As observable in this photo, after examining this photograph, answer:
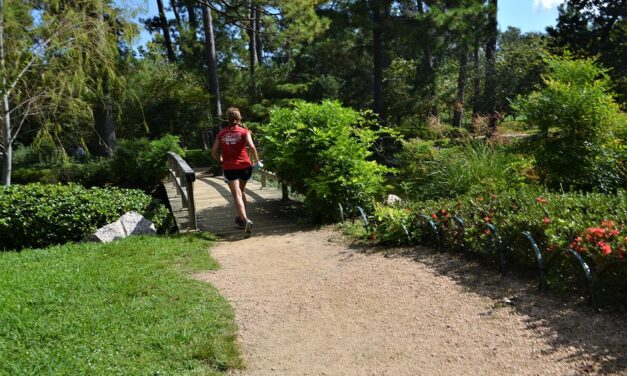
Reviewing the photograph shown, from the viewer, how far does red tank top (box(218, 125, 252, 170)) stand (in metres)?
7.10

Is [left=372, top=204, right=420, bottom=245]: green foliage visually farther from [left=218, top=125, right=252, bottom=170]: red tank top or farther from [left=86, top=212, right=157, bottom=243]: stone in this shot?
[left=86, top=212, right=157, bottom=243]: stone

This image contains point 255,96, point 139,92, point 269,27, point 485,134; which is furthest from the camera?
point 255,96

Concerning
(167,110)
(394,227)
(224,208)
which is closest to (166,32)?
(167,110)

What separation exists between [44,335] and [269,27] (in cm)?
1261

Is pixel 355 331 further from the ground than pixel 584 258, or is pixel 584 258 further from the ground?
pixel 584 258

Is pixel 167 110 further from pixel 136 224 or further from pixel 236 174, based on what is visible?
pixel 236 174

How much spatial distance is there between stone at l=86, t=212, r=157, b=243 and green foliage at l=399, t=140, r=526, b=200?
13.4 ft

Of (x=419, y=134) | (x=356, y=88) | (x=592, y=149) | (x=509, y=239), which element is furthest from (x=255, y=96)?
(x=509, y=239)

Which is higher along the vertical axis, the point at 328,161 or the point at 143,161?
the point at 328,161

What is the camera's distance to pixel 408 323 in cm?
373

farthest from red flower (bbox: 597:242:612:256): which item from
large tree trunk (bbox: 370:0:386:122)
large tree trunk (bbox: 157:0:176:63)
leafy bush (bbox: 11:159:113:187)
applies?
large tree trunk (bbox: 157:0:176:63)

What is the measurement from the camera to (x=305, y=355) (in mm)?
3367

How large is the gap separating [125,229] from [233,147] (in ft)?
7.11

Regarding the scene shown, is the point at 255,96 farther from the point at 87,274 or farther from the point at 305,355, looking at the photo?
the point at 305,355
